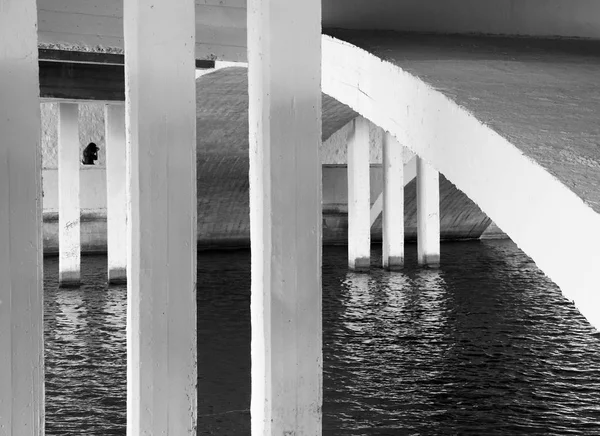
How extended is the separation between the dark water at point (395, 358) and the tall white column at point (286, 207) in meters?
4.09

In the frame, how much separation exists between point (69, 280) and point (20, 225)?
15.1m

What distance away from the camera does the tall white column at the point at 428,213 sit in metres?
21.1

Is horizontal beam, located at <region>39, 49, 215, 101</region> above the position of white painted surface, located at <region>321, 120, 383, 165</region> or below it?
above

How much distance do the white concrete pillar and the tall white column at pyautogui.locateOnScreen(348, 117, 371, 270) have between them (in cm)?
579

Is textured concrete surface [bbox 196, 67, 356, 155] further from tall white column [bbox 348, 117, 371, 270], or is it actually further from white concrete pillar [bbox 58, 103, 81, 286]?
white concrete pillar [bbox 58, 103, 81, 286]

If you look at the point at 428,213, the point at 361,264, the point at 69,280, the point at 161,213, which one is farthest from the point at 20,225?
the point at 428,213

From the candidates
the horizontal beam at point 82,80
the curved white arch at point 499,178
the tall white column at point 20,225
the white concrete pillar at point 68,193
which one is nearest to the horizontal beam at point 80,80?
the horizontal beam at point 82,80

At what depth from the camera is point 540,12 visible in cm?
734

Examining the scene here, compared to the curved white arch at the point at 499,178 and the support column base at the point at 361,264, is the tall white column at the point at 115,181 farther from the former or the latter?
the curved white arch at the point at 499,178

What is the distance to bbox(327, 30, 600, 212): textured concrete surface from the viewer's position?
4344mm

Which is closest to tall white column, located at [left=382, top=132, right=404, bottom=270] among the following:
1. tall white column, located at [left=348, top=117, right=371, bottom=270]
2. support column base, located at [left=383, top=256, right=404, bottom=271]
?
support column base, located at [left=383, top=256, right=404, bottom=271]

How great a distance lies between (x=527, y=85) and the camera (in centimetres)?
548

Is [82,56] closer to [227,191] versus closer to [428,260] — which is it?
[428,260]

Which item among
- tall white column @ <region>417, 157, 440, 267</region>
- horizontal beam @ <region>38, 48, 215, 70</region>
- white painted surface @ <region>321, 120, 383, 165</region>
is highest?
horizontal beam @ <region>38, 48, 215, 70</region>
